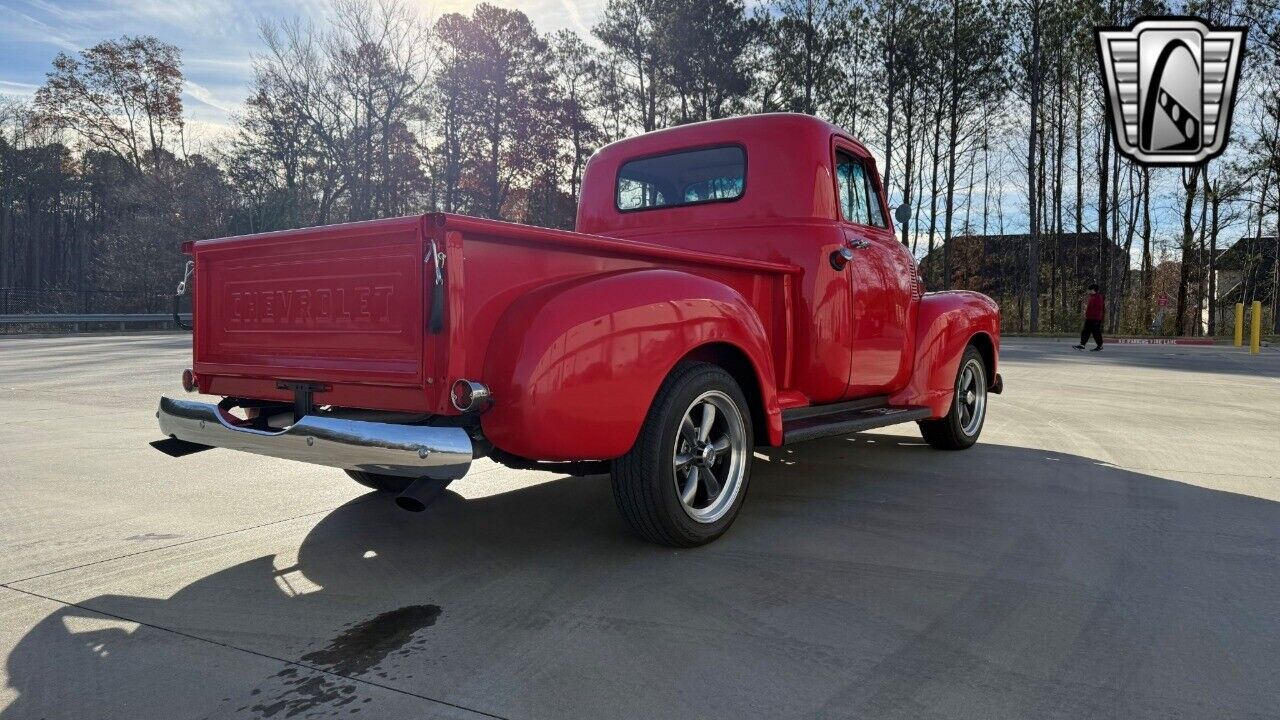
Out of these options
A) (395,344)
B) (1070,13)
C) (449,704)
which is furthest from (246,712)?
(1070,13)

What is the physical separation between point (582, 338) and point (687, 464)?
916mm

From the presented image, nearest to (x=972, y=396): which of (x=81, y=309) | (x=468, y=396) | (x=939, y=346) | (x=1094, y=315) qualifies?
(x=939, y=346)

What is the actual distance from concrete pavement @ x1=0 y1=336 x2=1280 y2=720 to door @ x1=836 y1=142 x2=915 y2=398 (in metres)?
0.69

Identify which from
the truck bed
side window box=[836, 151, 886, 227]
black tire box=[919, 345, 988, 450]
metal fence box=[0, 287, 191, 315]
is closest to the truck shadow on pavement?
the truck bed

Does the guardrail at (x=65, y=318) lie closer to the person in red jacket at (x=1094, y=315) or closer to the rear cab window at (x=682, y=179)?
the rear cab window at (x=682, y=179)

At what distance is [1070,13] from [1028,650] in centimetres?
3270

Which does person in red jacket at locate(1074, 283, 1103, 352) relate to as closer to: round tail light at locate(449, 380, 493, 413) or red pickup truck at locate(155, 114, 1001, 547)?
red pickup truck at locate(155, 114, 1001, 547)

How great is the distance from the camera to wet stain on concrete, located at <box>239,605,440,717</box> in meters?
2.19

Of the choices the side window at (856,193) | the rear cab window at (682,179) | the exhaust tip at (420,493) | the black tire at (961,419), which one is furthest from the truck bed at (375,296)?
the black tire at (961,419)

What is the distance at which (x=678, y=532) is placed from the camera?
345cm

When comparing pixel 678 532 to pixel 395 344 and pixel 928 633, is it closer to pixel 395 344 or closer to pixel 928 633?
pixel 928 633

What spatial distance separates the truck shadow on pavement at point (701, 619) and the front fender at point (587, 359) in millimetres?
591

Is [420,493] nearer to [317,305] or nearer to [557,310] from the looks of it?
[557,310]

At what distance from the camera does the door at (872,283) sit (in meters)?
4.85
